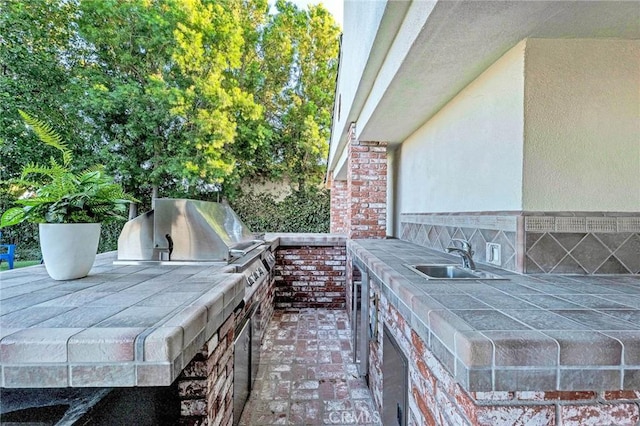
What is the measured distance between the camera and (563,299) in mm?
1263

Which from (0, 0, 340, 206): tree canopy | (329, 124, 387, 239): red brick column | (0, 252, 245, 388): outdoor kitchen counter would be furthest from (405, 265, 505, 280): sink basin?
(0, 0, 340, 206): tree canopy

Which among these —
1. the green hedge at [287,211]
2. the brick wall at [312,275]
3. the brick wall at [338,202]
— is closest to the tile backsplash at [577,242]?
the brick wall at [312,275]

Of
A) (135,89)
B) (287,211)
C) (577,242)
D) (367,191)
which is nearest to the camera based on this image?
(577,242)

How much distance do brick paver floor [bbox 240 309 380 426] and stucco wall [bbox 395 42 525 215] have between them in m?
1.81

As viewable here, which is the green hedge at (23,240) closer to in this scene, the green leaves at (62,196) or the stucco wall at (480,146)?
the green leaves at (62,196)

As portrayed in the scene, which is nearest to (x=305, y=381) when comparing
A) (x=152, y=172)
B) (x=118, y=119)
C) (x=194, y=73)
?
(x=152, y=172)

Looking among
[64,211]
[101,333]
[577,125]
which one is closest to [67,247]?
[64,211]

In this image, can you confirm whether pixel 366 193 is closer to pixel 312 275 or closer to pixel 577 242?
pixel 312 275

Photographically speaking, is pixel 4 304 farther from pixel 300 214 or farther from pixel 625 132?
pixel 300 214

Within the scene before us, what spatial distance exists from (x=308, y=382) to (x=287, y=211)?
8.08 meters

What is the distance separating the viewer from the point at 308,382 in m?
2.76

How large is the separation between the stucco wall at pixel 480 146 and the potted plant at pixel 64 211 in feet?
7.67

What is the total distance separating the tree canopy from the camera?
7.39 m

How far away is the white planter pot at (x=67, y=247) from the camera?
1496 millimetres
